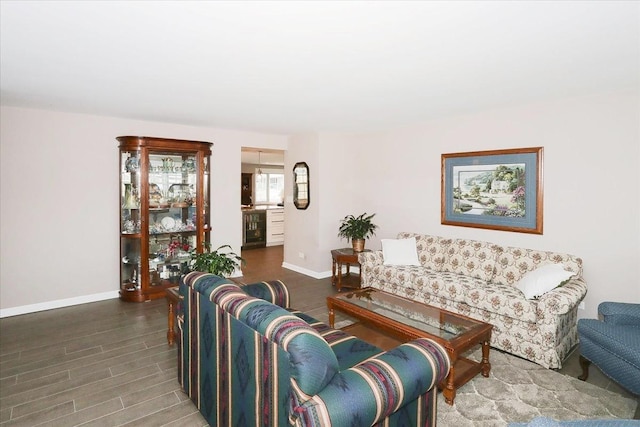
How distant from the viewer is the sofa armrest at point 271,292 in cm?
277

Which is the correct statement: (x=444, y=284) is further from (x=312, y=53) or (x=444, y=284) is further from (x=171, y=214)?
(x=171, y=214)

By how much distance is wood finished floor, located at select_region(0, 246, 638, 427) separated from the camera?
2.40 metres

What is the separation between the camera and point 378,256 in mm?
4816

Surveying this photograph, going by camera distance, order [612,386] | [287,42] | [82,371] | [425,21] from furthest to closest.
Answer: [82,371] → [612,386] → [287,42] → [425,21]

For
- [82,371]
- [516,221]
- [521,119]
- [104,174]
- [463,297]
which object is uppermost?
[521,119]

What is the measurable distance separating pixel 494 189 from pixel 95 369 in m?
4.50

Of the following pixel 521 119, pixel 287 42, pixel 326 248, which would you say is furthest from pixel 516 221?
pixel 287 42

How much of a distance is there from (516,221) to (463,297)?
1196 mm

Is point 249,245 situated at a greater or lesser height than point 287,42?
lesser

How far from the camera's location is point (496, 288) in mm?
3646

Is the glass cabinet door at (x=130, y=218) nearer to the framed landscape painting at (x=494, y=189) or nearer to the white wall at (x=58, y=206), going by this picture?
the white wall at (x=58, y=206)

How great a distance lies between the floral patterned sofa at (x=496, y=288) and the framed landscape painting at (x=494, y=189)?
331 mm

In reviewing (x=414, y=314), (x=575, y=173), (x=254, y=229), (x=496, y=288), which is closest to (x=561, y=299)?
(x=496, y=288)

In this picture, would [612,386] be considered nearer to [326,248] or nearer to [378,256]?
[378,256]
